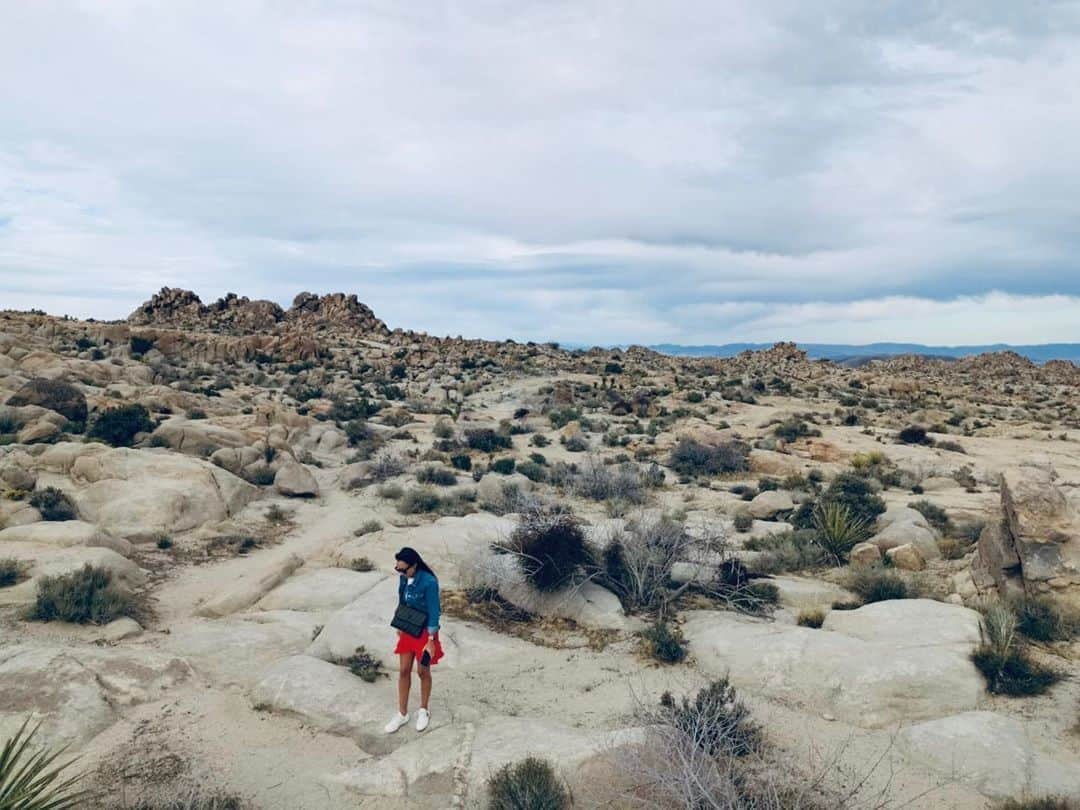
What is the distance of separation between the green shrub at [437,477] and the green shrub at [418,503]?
1.86 m

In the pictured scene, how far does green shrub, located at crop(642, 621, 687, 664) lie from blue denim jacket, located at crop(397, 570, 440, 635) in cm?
314

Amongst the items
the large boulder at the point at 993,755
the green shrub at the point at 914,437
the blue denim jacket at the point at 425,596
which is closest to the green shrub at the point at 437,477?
the blue denim jacket at the point at 425,596

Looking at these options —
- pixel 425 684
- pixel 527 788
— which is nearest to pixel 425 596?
pixel 425 684

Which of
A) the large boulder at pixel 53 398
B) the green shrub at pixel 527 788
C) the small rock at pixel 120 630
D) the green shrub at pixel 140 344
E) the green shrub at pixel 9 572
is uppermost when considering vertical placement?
the green shrub at pixel 140 344

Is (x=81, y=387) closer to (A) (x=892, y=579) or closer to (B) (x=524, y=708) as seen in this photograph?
(B) (x=524, y=708)

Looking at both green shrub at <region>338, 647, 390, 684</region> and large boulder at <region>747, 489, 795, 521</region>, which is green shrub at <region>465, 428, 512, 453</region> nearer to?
large boulder at <region>747, 489, 795, 521</region>

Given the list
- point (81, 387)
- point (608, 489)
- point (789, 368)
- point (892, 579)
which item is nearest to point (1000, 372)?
point (789, 368)

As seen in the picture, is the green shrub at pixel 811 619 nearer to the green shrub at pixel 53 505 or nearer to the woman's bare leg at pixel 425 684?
the woman's bare leg at pixel 425 684

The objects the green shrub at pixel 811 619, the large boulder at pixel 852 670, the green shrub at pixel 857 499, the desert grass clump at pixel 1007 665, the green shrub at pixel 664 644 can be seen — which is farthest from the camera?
the green shrub at pixel 857 499

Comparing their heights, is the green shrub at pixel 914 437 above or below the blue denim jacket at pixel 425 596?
below

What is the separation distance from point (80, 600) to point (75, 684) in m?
2.60

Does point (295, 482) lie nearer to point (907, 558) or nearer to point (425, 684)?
point (425, 684)

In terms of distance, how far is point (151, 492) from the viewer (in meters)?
13.9

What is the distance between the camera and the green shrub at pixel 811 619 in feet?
29.9
